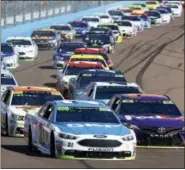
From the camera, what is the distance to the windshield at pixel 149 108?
67.4 feet

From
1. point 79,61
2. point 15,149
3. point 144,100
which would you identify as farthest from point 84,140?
point 79,61

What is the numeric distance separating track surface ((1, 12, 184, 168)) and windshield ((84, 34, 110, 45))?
1002mm

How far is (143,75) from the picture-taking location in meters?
43.8

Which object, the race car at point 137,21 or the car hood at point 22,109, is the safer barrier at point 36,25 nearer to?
the race car at point 137,21

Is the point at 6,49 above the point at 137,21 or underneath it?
above

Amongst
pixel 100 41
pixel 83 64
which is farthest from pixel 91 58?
pixel 100 41

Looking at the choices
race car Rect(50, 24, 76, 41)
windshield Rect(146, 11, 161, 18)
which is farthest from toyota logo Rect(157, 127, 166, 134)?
windshield Rect(146, 11, 161, 18)

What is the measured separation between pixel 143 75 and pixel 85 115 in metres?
26.2

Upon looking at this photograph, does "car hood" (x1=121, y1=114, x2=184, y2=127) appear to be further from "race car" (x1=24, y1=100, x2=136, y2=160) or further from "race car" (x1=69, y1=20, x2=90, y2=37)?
"race car" (x1=69, y1=20, x2=90, y2=37)

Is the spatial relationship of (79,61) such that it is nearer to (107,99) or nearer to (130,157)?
(107,99)

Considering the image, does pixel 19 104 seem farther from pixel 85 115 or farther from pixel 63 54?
pixel 63 54

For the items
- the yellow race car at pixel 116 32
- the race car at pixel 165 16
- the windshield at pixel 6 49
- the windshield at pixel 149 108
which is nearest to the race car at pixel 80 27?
the yellow race car at pixel 116 32

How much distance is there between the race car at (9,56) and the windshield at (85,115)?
25.8 m

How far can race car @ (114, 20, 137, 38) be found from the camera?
218ft
